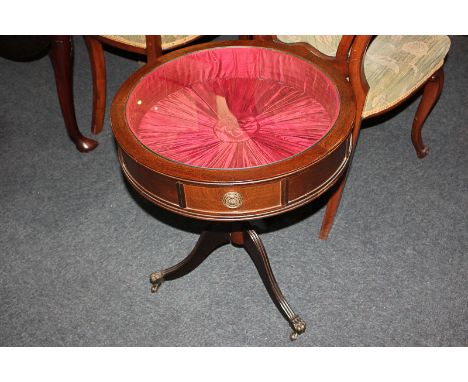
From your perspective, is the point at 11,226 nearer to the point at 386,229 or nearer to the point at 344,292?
the point at 344,292

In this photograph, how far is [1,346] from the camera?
1998mm

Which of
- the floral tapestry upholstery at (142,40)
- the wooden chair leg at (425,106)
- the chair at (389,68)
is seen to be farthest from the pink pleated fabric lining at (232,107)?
the wooden chair leg at (425,106)

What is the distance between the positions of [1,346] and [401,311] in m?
1.40

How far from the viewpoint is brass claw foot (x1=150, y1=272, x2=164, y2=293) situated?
212cm

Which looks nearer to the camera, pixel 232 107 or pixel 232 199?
pixel 232 199

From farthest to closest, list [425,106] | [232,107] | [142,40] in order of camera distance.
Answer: [425,106], [142,40], [232,107]

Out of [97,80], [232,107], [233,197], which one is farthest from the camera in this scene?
[97,80]

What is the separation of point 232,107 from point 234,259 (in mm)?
719

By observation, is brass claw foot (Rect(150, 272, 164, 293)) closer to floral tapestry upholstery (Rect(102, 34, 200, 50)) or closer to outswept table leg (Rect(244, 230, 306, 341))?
outswept table leg (Rect(244, 230, 306, 341))

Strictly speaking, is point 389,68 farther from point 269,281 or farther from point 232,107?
point 269,281

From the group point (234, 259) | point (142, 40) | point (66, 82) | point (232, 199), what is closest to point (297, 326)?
point (234, 259)

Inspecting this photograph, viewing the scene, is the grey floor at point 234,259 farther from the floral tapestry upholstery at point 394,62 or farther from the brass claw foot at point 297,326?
the floral tapestry upholstery at point 394,62

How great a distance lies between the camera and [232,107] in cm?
178
